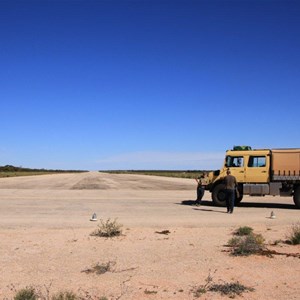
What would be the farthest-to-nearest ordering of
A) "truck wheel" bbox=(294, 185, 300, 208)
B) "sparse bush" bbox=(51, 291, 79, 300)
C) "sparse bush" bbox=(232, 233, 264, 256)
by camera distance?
1. "truck wheel" bbox=(294, 185, 300, 208)
2. "sparse bush" bbox=(232, 233, 264, 256)
3. "sparse bush" bbox=(51, 291, 79, 300)

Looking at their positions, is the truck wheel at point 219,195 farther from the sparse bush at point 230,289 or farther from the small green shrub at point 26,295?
the small green shrub at point 26,295

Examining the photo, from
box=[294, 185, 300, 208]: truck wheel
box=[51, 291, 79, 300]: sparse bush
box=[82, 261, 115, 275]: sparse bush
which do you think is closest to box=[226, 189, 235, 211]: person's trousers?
box=[294, 185, 300, 208]: truck wheel

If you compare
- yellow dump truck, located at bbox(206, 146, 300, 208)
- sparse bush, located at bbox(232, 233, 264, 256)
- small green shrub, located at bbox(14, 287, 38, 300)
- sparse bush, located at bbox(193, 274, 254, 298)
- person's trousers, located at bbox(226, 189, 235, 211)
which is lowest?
small green shrub, located at bbox(14, 287, 38, 300)

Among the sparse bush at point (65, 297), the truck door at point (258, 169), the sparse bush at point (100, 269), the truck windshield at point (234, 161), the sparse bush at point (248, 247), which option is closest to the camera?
the sparse bush at point (65, 297)

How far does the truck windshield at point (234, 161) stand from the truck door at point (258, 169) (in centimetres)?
40

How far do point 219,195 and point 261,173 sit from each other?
7.82 ft

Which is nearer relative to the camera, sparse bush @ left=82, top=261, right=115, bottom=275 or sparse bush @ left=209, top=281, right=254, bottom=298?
sparse bush @ left=209, top=281, right=254, bottom=298

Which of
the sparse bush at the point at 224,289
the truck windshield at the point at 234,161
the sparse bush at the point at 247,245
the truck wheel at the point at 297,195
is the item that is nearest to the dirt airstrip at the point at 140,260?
the sparse bush at the point at 224,289

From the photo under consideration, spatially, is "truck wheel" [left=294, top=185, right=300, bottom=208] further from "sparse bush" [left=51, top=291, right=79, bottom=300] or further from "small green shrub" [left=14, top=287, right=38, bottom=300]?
"small green shrub" [left=14, top=287, right=38, bottom=300]

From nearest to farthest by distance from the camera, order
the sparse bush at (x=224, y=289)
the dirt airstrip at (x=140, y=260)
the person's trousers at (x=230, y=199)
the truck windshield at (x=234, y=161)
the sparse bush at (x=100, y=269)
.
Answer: the sparse bush at (x=224, y=289) < the dirt airstrip at (x=140, y=260) < the sparse bush at (x=100, y=269) < the person's trousers at (x=230, y=199) < the truck windshield at (x=234, y=161)

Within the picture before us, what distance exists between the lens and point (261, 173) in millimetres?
21812

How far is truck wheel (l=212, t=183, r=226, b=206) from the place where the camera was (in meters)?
21.9

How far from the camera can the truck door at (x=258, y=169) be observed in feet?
71.5

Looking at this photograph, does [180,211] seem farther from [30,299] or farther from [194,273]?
[30,299]
